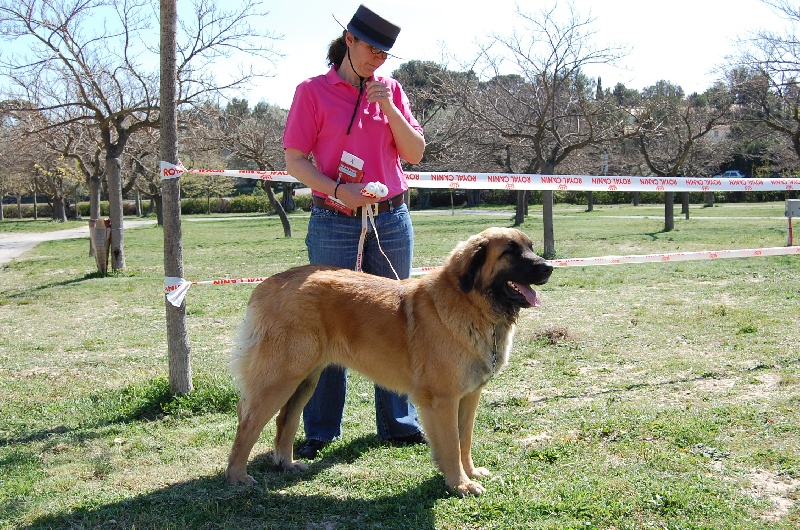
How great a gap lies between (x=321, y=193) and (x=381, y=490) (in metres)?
1.97

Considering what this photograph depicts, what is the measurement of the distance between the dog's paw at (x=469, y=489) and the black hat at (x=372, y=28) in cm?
266

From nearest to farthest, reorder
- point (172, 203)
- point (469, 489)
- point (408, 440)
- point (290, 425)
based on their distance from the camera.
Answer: point (469, 489) → point (290, 425) → point (408, 440) → point (172, 203)

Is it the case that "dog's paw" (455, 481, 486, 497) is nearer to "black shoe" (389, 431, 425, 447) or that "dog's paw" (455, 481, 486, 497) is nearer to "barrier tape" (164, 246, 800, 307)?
"black shoe" (389, 431, 425, 447)

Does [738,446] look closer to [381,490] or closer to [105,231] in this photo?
[381,490]

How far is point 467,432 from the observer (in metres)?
4.05

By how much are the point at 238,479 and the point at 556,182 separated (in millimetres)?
4868

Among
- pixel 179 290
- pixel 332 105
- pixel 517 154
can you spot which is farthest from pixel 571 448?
pixel 517 154

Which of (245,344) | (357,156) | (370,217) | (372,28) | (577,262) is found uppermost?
(372,28)

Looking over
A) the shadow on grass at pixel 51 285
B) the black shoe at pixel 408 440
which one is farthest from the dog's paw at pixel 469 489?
the shadow on grass at pixel 51 285

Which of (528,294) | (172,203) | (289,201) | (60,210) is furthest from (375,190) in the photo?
(60,210)

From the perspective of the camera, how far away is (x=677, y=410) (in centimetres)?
493

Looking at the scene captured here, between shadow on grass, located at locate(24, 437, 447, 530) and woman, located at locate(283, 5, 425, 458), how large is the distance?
770 millimetres

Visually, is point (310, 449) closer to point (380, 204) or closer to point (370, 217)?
point (370, 217)

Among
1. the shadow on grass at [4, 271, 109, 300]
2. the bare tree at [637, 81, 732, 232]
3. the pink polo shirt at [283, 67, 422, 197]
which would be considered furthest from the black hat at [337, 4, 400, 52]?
the bare tree at [637, 81, 732, 232]
